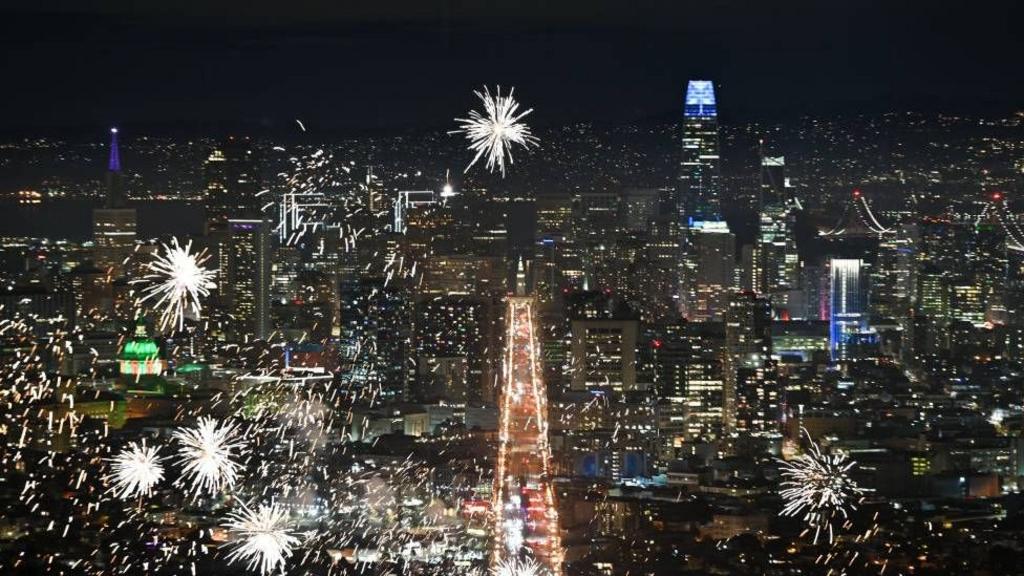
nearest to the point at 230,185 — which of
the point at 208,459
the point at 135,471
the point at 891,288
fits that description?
the point at 135,471

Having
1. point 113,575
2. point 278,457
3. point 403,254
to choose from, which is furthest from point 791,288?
point 113,575

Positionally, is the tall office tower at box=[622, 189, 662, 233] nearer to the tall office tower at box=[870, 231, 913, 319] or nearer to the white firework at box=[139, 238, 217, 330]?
the tall office tower at box=[870, 231, 913, 319]

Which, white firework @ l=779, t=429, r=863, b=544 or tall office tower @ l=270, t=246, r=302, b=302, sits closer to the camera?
white firework @ l=779, t=429, r=863, b=544

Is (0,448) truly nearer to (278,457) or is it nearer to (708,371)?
(278,457)

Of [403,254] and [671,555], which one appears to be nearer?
[671,555]

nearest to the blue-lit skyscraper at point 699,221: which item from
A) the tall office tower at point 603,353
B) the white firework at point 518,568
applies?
the tall office tower at point 603,353

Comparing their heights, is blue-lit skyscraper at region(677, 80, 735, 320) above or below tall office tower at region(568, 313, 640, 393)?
above

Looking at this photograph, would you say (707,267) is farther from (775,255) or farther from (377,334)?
(377,334)

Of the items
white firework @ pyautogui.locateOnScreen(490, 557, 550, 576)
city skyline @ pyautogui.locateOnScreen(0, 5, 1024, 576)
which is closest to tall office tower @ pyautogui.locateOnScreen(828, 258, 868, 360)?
city skyline @ pyautogui.locateOnScreen(0, 5, 1024, 576)
